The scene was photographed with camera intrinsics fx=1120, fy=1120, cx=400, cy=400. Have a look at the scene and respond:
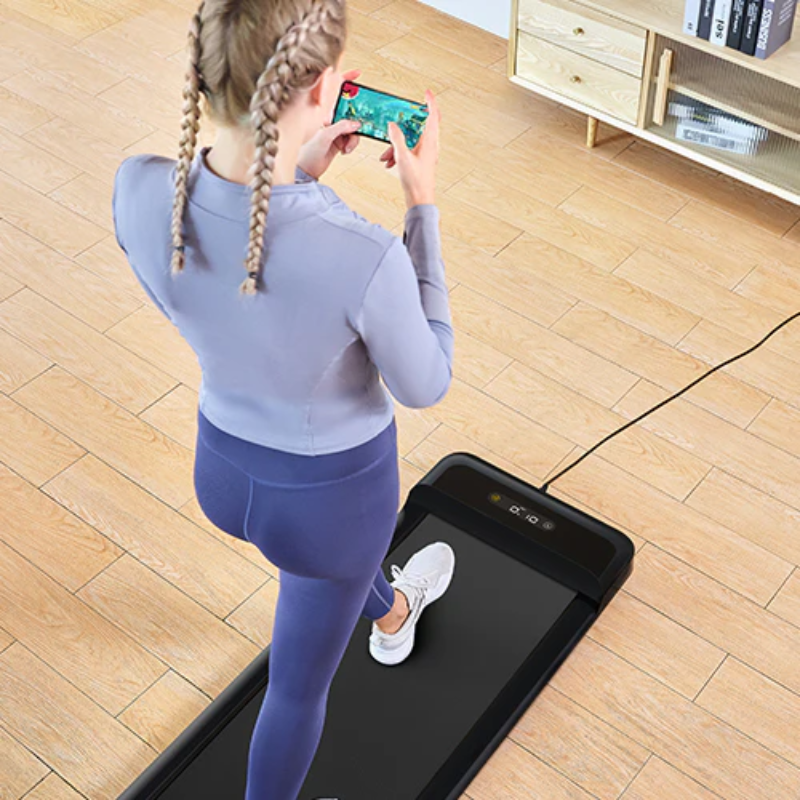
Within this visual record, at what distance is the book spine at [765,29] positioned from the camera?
2523 millimetres

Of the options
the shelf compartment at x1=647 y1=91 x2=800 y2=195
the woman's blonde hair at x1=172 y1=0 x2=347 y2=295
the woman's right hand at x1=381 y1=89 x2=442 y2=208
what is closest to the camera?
the woman's blonde hair at x1=172 y1=0 x2=347 y2=295

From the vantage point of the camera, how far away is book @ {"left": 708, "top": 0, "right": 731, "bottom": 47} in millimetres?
2580

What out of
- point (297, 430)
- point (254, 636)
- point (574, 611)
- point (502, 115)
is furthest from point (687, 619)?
point (502, 115)

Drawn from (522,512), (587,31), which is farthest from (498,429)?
(587,31)

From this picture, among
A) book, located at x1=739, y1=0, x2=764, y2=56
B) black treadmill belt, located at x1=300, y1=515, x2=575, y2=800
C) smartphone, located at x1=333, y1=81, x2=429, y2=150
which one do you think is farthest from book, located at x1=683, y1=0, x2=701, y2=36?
smartphone, located at x1=333, y1=81, x2=429, y2=150

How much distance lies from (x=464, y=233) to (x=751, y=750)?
4.81 feet

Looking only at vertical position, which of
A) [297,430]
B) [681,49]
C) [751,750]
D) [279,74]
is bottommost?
[751,750]

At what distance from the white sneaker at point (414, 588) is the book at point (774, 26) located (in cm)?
142

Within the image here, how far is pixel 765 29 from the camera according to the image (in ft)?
8.39

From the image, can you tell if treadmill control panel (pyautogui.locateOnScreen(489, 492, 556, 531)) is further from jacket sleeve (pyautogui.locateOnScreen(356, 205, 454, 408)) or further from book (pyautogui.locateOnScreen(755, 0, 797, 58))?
book (pyautogui.locateOnScreen(755, 0, 797, 58))

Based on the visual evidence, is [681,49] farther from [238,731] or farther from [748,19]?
[238,731]

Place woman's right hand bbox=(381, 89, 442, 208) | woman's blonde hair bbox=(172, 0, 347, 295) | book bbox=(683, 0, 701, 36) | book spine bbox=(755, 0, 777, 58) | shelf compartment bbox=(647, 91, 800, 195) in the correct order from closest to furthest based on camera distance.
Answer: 1. woman's blonde hair bbox=(172, 0, 347, 295)
2. woman's right hand bbox=(381, 89, 442, 208)
3. book spine bbox=(755, 0, 777, 58)
4. book bbox=(683, 0, 701, 36)
5. shelf compartment bbox=(647, 91, 800, 195)

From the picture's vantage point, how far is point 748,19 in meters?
2.57

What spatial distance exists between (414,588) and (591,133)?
5.31 feet
